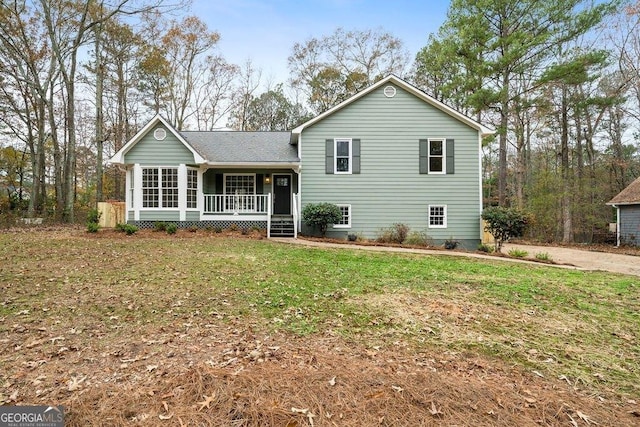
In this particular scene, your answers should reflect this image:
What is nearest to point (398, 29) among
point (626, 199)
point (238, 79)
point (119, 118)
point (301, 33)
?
point (301, 33)

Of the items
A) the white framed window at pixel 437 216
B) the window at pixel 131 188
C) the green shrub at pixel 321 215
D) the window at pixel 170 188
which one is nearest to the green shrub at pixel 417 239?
the white framed window at pixel 437 216

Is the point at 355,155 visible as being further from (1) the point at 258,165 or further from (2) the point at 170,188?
(2) the point at 170,188

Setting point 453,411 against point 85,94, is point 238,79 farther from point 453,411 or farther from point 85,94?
point 453,411

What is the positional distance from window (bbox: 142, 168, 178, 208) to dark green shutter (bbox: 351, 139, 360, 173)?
7229 mm

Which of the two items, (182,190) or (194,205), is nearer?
(182,190)

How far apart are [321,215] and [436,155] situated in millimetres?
5533

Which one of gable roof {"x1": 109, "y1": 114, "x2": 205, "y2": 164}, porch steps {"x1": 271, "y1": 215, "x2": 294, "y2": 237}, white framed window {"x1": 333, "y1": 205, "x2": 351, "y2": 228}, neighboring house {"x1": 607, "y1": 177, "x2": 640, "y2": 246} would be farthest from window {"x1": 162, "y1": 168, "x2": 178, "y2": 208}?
neighboring house {"x1": 607, "y1": 177, "x2": 640, "y2": 246}

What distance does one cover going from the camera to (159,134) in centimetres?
1388

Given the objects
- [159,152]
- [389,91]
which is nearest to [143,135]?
[159,152]

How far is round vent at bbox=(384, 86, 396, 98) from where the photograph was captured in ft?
47.3

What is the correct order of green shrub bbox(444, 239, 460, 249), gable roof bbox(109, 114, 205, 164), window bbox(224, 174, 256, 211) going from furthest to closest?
window bbox(224, 174, 256, 211), green shrub bbox(444, 239, 460, 249), gable roof bbox(109, 114, 205, 164)

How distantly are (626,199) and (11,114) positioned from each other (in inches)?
1389

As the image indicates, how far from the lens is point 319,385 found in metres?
2.63

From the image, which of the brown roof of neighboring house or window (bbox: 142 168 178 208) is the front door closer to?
window (bbox: 142 168 178 208)
